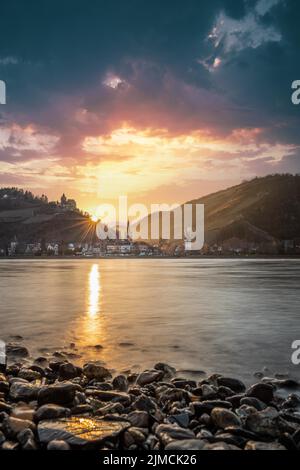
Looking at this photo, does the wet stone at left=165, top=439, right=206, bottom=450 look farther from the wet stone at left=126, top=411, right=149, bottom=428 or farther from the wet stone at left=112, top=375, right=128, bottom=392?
the wet stone at left=112, top=375, right=128, bottom=392

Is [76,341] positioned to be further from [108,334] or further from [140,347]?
[140,347]

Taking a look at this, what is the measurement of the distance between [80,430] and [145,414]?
1.16m

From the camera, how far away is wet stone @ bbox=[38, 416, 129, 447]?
619cm

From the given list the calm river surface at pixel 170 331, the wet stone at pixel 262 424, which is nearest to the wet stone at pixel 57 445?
the wet stone at pixel 262 424

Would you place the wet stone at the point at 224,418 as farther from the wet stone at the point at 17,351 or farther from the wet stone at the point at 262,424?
the wet stone at the point at 17,351

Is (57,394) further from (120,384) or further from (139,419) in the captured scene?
(139,419)

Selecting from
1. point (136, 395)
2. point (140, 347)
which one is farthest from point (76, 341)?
point (136, 395)

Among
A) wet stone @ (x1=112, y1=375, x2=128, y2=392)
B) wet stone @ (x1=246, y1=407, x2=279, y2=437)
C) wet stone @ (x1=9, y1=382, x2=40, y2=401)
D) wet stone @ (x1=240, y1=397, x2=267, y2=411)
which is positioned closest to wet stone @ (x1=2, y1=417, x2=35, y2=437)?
wet stone @ (x1=9, y1=382, x2=40, y2=401)

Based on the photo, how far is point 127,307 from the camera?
27531 mm

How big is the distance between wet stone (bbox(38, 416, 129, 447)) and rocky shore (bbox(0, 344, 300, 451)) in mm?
15

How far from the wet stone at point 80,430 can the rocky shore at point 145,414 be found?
0.02m

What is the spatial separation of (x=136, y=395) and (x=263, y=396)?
8.93 feet

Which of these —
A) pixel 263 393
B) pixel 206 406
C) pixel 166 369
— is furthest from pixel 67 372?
pixel 263 393

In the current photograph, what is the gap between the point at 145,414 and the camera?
22.8 feet
